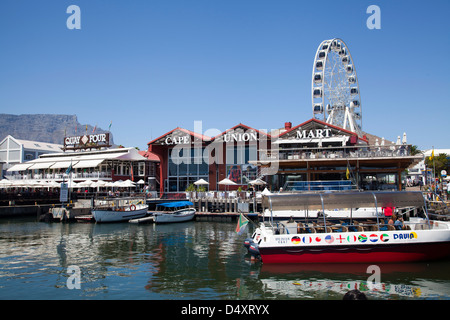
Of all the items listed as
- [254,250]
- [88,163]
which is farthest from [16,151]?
[254,250]

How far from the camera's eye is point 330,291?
13.1m

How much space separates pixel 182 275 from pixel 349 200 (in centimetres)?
917

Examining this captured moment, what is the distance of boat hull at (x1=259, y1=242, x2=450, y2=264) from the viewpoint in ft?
55.0

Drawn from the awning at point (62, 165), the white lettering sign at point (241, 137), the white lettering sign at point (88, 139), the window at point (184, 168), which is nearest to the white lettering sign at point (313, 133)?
the white lettering sign at point (241, 137)

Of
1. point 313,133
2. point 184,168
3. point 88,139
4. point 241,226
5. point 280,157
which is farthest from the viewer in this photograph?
point 88,139

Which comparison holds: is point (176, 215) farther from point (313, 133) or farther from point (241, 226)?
point (313, 133)

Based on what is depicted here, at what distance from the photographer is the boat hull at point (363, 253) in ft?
55.0

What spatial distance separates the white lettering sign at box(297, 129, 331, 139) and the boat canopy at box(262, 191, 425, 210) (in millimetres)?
26503

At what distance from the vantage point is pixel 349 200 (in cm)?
1784

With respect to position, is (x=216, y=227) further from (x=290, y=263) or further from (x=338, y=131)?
(x=338, y=131)

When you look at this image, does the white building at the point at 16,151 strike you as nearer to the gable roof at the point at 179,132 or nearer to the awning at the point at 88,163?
the awning at the point at 88,163

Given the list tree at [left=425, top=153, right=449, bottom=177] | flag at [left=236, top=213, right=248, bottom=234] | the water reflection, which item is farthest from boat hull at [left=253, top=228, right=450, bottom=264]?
tree at [left=425, top=153, right=449, bottom=177]

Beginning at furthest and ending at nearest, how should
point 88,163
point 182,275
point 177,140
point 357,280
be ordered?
point 88,163 < point 177,140 < point 182,275 < point 357,280
